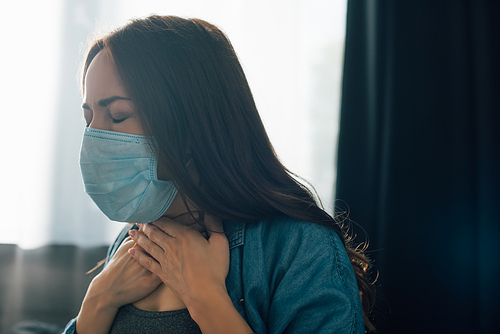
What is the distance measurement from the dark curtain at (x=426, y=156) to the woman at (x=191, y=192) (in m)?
1.02

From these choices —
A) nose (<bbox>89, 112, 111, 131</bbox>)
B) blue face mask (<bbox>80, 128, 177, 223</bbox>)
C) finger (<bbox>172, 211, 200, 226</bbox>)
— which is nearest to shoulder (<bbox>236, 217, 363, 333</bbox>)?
finger (<bbox>172, 211, 200, 226</bbox>)

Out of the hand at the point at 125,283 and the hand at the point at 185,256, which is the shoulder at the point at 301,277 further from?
the hand at the point at 125,283

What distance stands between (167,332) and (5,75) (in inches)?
75.0

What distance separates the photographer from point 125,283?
29.1 inches

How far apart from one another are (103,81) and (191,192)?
317 mm

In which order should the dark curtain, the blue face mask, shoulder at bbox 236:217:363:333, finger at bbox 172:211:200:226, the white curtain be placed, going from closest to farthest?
shoulder at bbox 236:217:363:333, the blue face mask, finger at bbox 172:211:200:226, the dark curtain, the white curtain

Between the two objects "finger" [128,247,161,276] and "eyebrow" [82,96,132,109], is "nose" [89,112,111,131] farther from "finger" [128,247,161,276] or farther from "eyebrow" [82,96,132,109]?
"finger" [128,247,161,276]

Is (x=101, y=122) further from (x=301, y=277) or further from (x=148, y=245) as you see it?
(x=301, y=277)

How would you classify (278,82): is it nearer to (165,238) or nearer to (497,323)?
(165,238)

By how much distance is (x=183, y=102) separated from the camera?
0.67 m

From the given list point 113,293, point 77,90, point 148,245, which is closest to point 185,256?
point 148,245

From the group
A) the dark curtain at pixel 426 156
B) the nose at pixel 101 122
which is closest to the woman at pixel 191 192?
the nose at pixel 101 122

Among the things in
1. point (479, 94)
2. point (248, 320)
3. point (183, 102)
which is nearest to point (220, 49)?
point (183, 102)

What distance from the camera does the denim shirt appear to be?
1.96 feet
